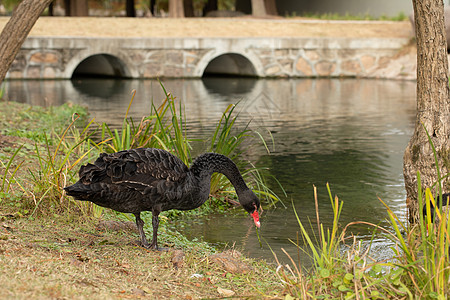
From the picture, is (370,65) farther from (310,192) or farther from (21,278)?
(21,278)

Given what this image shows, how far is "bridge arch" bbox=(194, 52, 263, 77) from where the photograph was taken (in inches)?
906

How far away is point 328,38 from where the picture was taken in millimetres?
23797

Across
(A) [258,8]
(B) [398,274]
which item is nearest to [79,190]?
(B) [398,274]

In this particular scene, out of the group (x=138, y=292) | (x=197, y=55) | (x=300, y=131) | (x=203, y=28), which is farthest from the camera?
(x=203, y=28)

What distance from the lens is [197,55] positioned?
2277cm

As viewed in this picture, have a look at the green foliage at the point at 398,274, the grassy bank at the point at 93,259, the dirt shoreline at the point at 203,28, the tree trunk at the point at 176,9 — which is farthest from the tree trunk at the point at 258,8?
the green foliage at the point at 398,274

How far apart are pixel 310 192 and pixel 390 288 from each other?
3.51 meters

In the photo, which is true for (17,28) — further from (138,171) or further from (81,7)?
(81,7)

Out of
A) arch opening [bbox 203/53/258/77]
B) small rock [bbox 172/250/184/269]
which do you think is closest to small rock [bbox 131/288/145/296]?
small rock [bbox 172/250/184/269]

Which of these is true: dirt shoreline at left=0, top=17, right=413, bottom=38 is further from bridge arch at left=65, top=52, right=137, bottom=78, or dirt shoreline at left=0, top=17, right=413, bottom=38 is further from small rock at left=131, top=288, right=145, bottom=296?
small rock at left=131, top=288, right=145, bottom=296

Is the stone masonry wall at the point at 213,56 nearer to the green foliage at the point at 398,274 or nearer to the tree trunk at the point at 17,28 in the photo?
the tree trunk at the point at 17,28

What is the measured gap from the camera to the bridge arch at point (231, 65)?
75.5 ft

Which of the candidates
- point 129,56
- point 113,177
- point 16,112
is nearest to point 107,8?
point 129,56

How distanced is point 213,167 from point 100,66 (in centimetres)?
2123
